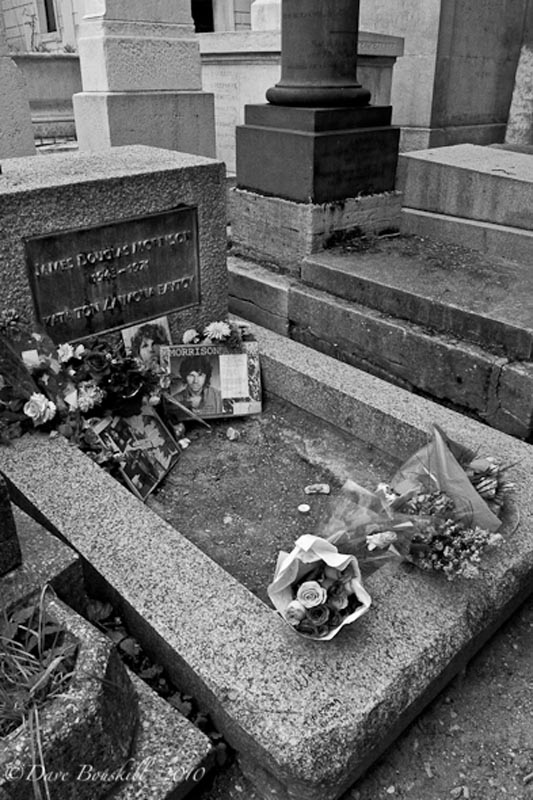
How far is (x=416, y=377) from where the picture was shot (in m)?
3.87

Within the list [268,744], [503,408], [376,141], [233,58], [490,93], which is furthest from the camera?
[490,93]

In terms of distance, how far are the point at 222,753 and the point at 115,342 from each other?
7.75ft

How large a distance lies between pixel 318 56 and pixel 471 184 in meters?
1.49

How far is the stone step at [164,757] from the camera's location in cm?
167

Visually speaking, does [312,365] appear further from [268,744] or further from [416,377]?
[268,744]

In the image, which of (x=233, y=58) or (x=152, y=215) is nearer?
(x=152, y=215)

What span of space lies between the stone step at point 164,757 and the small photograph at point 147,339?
2169 mm

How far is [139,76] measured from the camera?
648 centimetres

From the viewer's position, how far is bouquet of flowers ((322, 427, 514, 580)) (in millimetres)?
2186

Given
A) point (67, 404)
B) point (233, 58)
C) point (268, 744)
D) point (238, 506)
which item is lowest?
point (238, 506)

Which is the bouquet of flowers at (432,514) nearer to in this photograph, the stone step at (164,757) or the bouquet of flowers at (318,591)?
the bouquet of flowers at (318,591)

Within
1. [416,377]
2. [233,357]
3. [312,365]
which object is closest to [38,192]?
[233,357]

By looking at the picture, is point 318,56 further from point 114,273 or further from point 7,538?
point 7,538

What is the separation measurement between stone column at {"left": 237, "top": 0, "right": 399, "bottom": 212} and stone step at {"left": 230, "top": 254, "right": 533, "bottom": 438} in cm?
60
